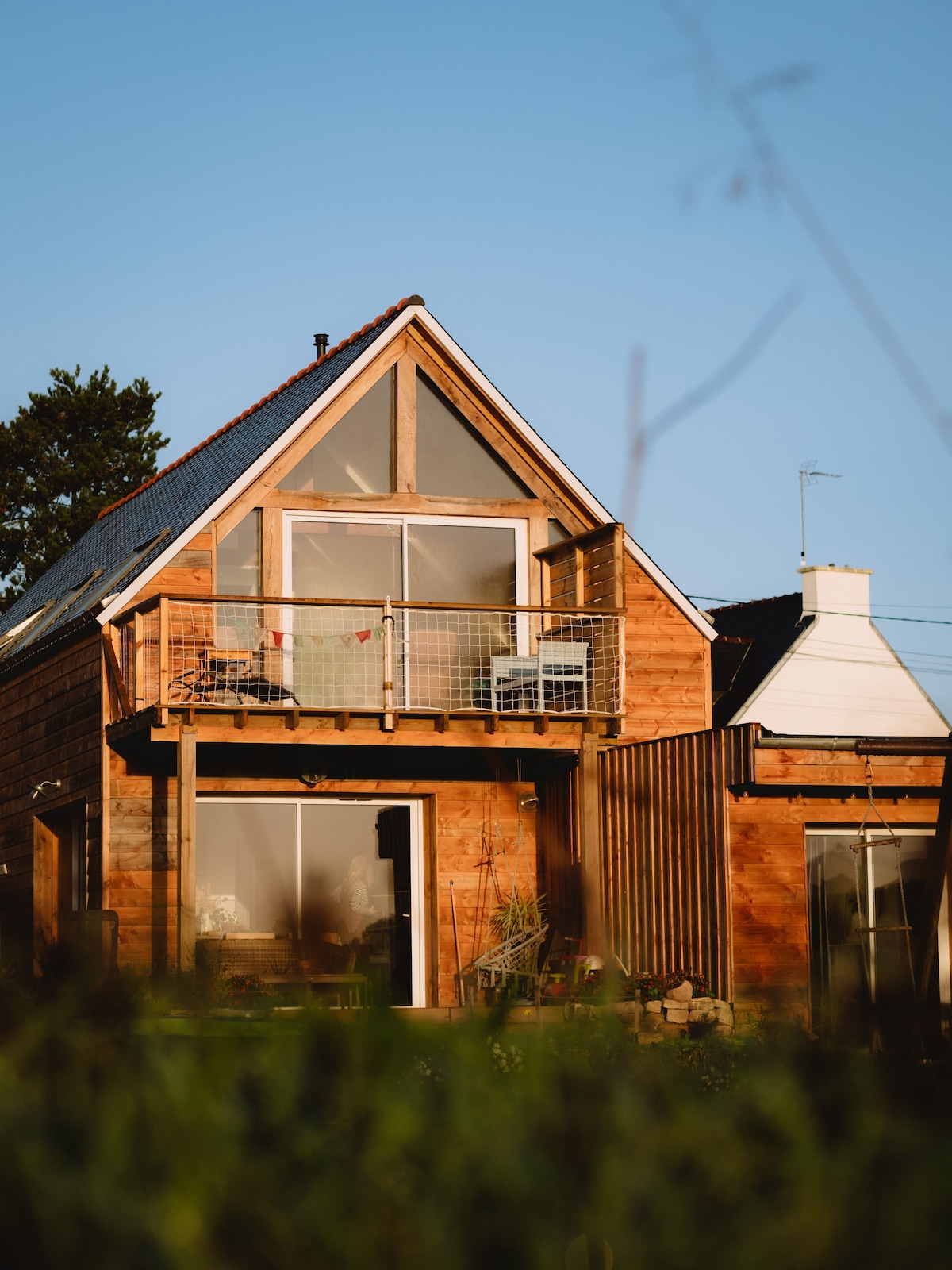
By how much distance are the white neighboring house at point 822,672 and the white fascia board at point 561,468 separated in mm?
7107

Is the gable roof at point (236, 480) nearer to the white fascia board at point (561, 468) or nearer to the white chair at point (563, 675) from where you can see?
the white fascia board at point (561, 468)

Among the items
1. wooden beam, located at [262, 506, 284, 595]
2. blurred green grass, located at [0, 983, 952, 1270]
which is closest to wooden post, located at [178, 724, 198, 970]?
wooden beam, located at [262, 506, 284, 595]

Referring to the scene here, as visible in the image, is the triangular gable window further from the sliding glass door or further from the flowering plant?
the flowering plant

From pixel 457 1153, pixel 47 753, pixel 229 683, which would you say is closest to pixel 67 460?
pixel 47 753

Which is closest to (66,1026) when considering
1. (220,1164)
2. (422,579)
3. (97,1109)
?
(97,1109)

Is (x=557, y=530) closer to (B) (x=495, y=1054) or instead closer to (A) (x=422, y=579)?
(A) (x=422, y=579)

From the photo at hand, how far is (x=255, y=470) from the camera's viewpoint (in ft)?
49.1

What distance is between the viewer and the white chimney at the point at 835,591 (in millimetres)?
24531

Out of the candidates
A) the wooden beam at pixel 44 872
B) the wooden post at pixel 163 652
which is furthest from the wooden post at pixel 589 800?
the wooden beam at pixel 44 872

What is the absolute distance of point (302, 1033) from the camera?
8.06 feet

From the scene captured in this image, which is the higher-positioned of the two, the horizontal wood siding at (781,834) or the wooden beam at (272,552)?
the wooden beam at (272,552)

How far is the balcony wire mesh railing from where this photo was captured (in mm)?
14102

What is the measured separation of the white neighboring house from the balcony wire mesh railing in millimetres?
8378

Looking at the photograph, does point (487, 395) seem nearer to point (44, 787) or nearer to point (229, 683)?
point (229, 683)
